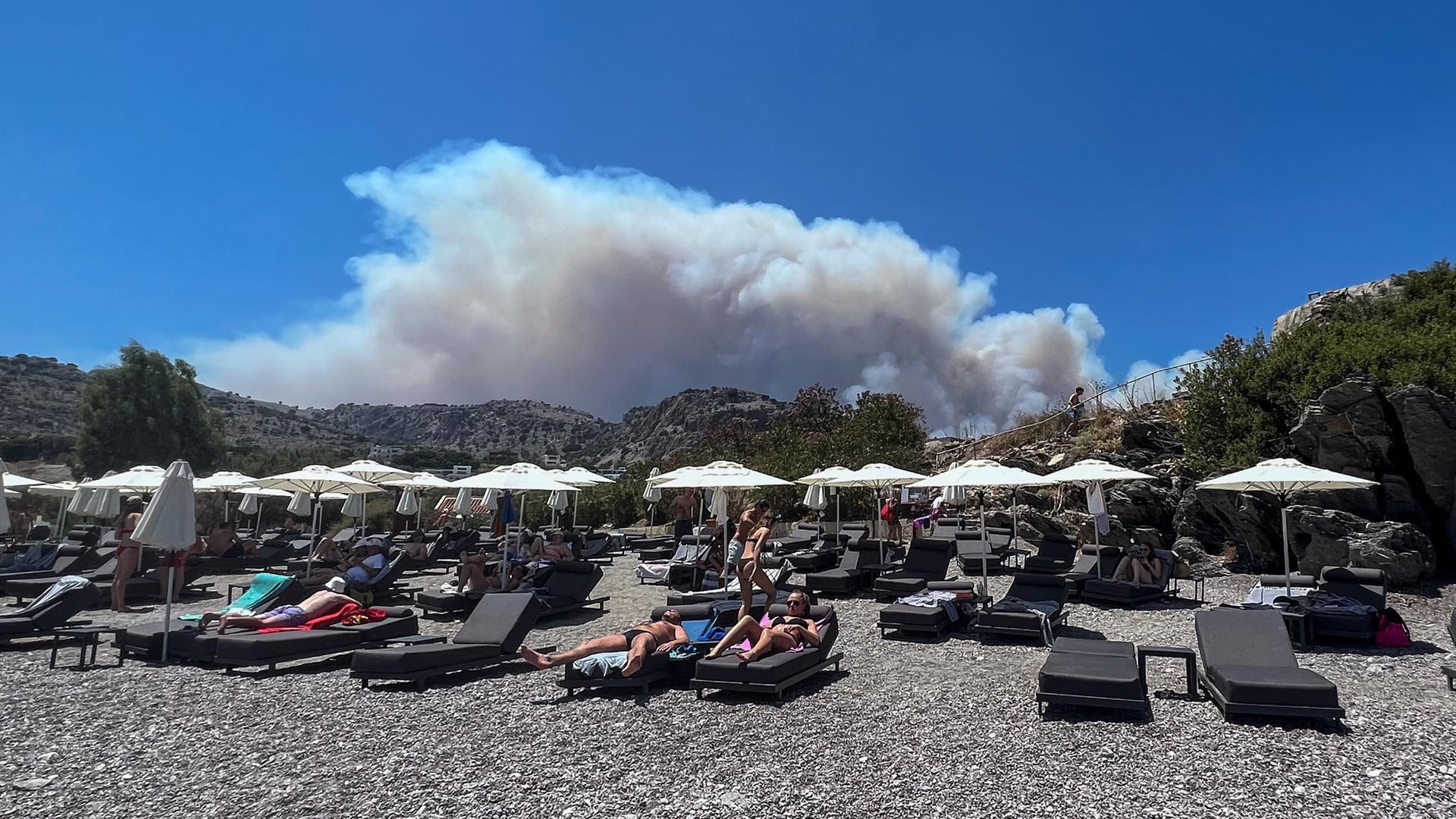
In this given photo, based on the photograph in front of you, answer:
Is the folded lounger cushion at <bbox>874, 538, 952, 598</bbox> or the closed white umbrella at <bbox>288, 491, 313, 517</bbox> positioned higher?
the closed white umbrella at <bbox>288, 491, 313, 517</bbox>

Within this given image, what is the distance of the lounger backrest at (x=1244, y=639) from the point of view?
6.26m

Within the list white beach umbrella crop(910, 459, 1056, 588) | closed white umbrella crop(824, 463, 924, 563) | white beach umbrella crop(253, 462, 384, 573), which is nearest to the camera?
white beach umbrella crop(910, 459, 1056, 588)

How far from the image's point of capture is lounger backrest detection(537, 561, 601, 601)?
36.9 feet

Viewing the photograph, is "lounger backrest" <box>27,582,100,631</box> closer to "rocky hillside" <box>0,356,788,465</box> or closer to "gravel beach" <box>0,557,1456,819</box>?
"gravel beach" <box>0,557,1456,819</box>

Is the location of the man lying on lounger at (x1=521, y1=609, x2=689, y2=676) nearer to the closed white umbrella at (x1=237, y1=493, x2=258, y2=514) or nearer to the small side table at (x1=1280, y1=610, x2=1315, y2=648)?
the small side table at (x1=1280, y1=610, x2=1315, y2=648)

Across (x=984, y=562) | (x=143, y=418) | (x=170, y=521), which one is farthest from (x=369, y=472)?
(x=143, y=418)

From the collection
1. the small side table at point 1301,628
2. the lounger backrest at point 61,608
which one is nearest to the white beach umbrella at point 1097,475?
the small side table at point 1301,628

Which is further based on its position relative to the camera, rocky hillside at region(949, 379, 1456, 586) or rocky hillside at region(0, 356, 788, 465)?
rocky hillside at region(0, 356, 788, 465)

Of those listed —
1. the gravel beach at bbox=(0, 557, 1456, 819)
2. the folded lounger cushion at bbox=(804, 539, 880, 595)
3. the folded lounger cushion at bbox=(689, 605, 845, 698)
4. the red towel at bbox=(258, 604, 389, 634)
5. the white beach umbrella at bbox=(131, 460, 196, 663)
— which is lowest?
the gravel beach at bbox=(0, 557, 1456, 819)

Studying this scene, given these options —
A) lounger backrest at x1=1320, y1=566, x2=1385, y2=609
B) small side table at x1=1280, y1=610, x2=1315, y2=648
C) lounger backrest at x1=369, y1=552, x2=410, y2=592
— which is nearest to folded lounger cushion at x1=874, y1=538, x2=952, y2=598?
small side table at x1=1280, y1=610, x2=1315, y2=648

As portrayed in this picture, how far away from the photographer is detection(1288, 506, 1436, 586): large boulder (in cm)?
1230

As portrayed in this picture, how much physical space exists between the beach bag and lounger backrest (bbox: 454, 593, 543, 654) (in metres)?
9.09

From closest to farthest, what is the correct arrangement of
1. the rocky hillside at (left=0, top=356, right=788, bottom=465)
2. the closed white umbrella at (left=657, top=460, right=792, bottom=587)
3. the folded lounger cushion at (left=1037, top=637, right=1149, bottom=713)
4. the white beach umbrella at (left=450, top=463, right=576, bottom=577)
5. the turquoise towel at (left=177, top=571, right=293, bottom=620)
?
1. the folded lounger cushion at (left=1037, top=637, right=1149, bottom=713)
2. the turquoise towel at (left=177, top=571, right=293, bottom=620)
3. the white beach umbrella at (left=450, top=463, right=576, bottom=577)
4. the closed white umbrella at (left=657, top=460, right=792, bottom=587)
5. the rocky hillside at (left=0, top=356, right=788, bottom=465)

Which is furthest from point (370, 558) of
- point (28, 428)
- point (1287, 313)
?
point (28, 428)
